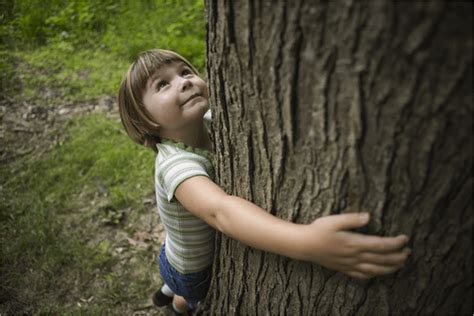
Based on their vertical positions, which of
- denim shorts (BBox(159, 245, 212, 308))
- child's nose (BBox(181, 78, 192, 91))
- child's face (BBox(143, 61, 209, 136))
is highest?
child's nose (BBox(181, 78, 192, 91))

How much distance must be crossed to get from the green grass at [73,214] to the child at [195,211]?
99cm

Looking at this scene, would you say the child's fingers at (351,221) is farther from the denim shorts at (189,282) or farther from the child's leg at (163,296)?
the child's leg at (163,296)

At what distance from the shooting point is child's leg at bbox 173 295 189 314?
7.70ft

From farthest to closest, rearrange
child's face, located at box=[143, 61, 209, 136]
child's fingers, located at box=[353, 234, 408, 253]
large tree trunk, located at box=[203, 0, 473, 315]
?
child's face, located at box=[143, 61, 209, 136], child's fingers, located at box=[353, 234, 408, 253], large tree trunk, located at box=[203, 0, 473, 315]

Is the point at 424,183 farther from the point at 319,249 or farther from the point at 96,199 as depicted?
the point at 96,199

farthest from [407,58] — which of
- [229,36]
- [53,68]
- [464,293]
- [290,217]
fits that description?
[53,68]

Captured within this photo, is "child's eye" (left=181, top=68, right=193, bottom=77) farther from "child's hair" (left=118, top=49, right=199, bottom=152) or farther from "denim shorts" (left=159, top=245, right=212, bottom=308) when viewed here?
"denim shorts" (left=159, top=245, right=212, bottom=308)

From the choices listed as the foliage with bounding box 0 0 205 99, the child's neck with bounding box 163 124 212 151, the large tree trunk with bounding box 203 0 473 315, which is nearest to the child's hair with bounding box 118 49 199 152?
the child's neck with bounding box 163 124 212 151

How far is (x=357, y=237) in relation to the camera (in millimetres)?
1015

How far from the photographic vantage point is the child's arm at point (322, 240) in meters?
1.02

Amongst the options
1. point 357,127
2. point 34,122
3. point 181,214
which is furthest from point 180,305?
point 34,122

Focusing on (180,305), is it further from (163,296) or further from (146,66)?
(146,66)

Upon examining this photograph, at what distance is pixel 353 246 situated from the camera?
101cm

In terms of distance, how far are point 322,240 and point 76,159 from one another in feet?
10.9
